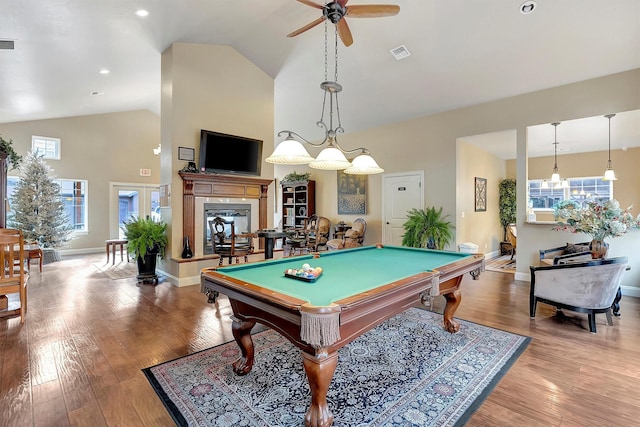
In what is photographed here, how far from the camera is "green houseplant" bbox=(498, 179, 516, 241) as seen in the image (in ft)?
27.3

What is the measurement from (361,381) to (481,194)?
21.4ft

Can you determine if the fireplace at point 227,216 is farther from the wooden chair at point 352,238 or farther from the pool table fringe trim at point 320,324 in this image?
the pool table fringe trim at point 320,324

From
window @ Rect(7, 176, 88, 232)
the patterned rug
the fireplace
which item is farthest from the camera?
window @ Rect(7, 176, 88, 232)

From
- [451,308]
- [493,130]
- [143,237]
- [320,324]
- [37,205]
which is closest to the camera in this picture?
[320,324]

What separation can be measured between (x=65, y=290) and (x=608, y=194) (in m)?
12.0

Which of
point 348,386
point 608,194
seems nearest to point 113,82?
point 348,386

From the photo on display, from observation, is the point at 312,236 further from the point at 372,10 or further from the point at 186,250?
the point at 372,10

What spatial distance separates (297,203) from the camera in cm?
921

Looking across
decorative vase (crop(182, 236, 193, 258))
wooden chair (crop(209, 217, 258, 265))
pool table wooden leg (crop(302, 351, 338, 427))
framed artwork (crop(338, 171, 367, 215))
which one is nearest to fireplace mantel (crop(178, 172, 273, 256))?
decorative vase (crop(182, 236, 193, 258))

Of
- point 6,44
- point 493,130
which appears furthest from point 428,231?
point 6,44

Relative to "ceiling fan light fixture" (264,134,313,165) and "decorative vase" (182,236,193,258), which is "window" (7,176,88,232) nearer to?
"decorative vase" (182,236,193,258)

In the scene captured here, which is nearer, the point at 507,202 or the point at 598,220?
the point at 598,220

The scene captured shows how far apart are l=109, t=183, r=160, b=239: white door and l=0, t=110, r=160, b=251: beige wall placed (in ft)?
0.48

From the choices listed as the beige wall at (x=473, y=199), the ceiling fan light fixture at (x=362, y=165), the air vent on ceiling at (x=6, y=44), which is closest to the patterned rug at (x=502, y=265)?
the beige wall at (x=473, y=199)
